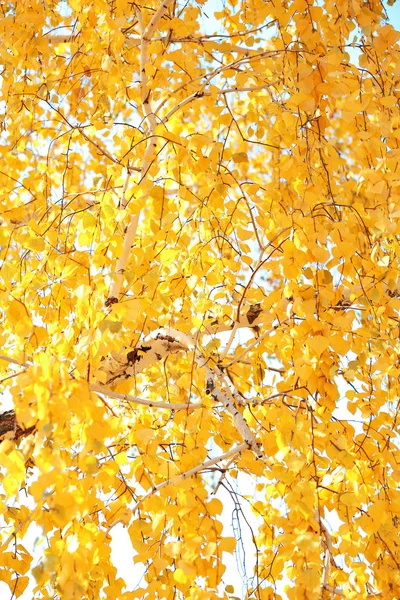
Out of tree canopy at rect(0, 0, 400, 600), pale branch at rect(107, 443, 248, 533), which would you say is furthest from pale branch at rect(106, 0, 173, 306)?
pale branch at rect(107, 443, 248, 533)

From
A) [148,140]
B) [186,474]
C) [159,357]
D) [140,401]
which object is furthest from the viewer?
[159,357]

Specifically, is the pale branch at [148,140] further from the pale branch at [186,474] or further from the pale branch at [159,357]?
the pale branch at [186,474]

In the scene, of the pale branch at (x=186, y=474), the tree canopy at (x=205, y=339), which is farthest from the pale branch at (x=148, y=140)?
the pale branch at (x=186, y=474)

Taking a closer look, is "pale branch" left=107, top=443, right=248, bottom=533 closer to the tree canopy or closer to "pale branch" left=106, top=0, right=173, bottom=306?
the tree canopy

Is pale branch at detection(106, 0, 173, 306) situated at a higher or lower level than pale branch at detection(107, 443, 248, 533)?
higher

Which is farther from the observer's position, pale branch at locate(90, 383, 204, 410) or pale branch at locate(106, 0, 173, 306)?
pale branch at locate(106, 0, 173, 306)

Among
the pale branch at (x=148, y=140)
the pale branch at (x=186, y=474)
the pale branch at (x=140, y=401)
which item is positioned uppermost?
the pale branch at (x=148, y=140)

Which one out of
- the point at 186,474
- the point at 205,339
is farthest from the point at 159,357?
the point at 186,474

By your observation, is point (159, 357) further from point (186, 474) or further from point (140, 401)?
point (186, 474)

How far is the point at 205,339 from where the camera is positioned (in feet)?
5.94

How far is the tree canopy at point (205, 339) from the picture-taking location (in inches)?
50.5

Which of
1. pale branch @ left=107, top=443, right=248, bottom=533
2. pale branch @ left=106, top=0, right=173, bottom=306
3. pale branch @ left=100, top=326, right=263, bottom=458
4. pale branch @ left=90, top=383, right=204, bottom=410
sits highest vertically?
pale branch @ left=106, top=0, right=173, bottom=306

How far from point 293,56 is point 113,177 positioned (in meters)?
0.58

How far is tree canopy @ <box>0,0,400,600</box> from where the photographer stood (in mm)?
1282
